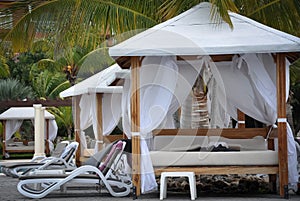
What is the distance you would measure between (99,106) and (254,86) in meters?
6.07

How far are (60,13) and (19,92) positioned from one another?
17.9 meters

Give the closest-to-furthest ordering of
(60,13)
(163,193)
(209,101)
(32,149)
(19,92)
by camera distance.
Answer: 1. (163,193)
2. (60,13)
3. (209,101)
4. (32,149)
5. (19,92)

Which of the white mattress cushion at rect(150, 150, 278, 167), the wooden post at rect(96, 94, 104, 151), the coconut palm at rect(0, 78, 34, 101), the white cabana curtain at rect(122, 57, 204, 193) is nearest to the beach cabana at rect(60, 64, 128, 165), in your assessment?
the wooden post at rect(96, 94, 104, 151)

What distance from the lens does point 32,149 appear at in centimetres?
2655

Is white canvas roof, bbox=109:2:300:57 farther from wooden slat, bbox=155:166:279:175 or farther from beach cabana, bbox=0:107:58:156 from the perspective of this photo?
beach cabana, bbox=0:107:58:156

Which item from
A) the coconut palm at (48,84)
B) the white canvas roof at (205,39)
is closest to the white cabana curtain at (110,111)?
the white canvas roof at (205,39)

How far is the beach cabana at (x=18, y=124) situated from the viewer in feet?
85.4

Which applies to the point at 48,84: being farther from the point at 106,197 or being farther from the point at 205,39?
the point at 205,39

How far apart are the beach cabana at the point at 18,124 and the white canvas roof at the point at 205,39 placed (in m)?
16.4

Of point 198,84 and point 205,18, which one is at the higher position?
point 205,18

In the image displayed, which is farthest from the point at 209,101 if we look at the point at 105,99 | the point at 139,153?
the point at 139,153

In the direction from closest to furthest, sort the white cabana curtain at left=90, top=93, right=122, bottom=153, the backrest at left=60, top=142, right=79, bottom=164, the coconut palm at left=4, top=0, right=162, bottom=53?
the coconut palm at left=4, top=0, right=162, bottom=53 → the backrest at left=60, top=142, right=79, bottom=164 → the white cabana curtain at left=90, top=93, right=122, bottom=153

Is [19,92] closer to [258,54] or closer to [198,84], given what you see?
[198,84]

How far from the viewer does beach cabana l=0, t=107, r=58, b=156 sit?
85.4 feet
